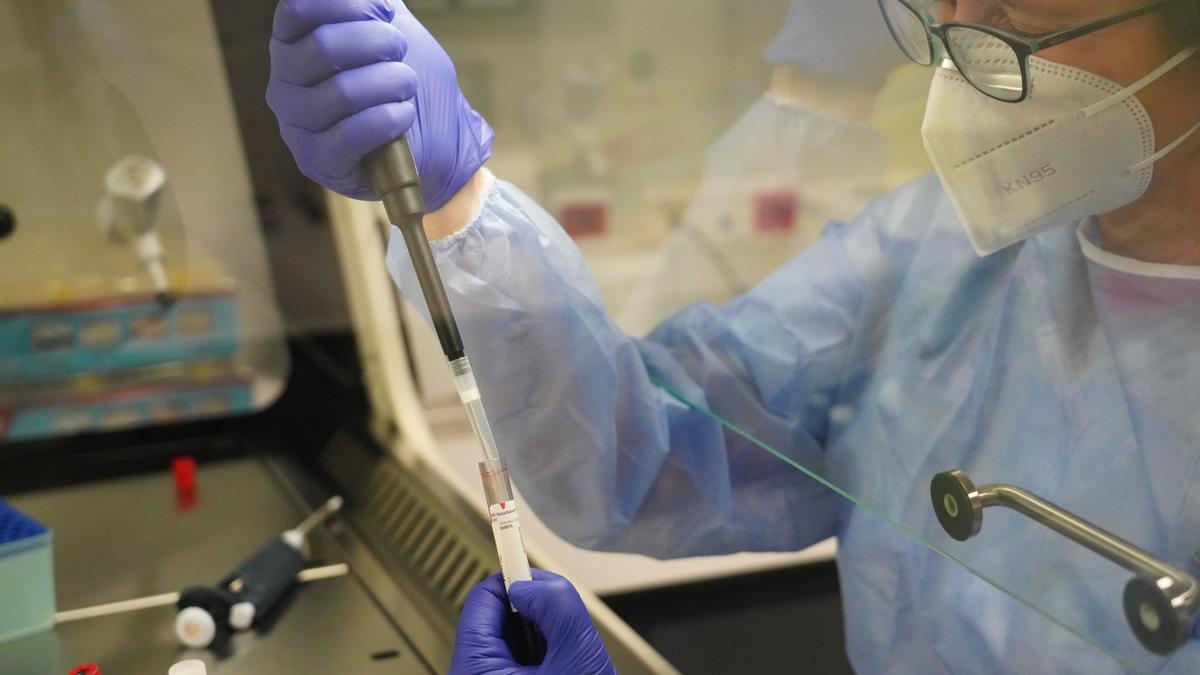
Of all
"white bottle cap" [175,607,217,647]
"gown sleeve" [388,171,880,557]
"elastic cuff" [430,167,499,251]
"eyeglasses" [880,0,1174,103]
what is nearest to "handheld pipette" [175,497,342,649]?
"white bottle cap" [175,607,217,647]

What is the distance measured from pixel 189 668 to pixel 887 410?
1.99 ft

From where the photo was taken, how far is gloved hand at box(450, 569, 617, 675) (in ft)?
2.02

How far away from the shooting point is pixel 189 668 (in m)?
0.78

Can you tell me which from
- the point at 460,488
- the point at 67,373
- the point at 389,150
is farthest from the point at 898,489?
the point at 67,373

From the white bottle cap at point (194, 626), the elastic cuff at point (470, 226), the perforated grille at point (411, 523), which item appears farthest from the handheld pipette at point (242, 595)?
the elastic cuff at point (470, 226)

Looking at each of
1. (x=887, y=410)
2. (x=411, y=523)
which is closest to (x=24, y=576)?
(x=411, y=523)

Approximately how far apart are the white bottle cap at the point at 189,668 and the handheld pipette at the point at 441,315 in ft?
1.02

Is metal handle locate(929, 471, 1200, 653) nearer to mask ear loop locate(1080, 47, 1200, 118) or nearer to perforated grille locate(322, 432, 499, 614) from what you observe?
mask ear loop locate(1080, 47, 1200, 118)

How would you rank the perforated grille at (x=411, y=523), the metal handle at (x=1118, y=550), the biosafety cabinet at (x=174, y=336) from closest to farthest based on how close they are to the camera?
the metal handle at (x=1118, y=550) < the perforated grille at (x=411, y=523) < the biosafety cabinet at (x=174, y=336)

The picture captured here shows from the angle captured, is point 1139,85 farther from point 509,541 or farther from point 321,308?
point 321,308

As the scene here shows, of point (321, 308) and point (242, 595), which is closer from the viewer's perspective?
point (242, 595)

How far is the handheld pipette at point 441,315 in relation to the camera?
2.01 feet

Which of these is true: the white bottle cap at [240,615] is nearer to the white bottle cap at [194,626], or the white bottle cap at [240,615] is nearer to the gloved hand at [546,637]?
the white bottle cap at [194,626]

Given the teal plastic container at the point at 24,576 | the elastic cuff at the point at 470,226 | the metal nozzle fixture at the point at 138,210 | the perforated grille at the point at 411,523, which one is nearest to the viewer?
the elastic cuff at the point at 470,226
